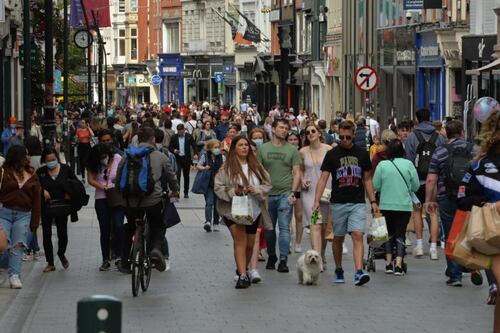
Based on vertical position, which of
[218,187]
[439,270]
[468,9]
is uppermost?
[468,9]

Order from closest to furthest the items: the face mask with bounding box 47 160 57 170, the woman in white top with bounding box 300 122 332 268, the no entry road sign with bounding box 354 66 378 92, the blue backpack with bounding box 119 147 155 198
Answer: the blue backpack with bounding box 119 147 155 198
the face mask with bounding box 47 160 57 170
the woman in white top with bounding box 300 122 332 268
the no entry road sign with bounding box 354 66 378 92

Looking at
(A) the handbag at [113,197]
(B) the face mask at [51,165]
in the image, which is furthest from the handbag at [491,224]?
(B) the face mask at [51,165]

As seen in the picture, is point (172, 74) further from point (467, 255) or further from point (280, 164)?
point (467, 255)

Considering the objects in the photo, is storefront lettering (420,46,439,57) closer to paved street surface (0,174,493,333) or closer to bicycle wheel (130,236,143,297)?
paved street surface (0,174,493,333)

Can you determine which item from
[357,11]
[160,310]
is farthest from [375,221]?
[357,11]

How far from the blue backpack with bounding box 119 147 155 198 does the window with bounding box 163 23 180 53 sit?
3965 inches

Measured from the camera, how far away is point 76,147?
38.3 m

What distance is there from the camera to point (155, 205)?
1577 centimetres

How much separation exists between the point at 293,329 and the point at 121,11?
124 m

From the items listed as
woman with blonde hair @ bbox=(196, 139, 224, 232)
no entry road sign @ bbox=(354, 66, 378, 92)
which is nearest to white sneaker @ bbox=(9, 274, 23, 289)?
woman with blonde hair @ bbox=(196, 139, 224, 232)

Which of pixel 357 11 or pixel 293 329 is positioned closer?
pixel 293 329

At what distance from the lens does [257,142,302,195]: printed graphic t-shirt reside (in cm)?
1761

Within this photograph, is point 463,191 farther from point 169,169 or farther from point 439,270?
point 439,270

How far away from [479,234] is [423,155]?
9.12 metres
